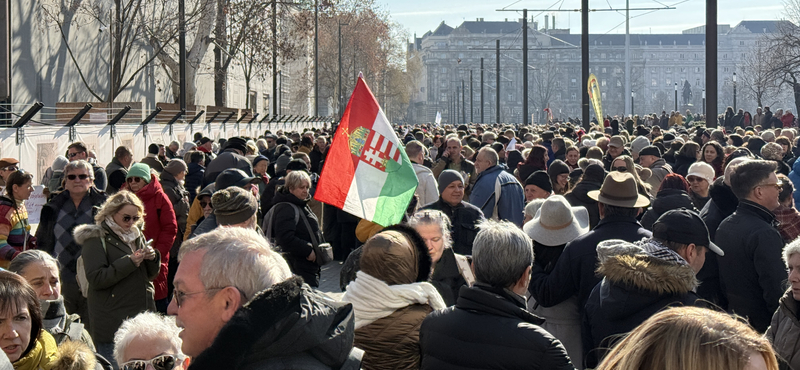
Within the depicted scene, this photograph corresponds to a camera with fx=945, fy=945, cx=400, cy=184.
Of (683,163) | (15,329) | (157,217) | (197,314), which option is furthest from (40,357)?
(683,163)

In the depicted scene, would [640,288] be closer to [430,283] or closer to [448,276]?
[430,283]

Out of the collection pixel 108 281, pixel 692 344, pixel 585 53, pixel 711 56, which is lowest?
pixel 108 281

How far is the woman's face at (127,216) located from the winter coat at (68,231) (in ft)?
2.43

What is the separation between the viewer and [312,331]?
2.50 metres

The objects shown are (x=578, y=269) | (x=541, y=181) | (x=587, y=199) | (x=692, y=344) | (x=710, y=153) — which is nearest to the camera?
(x=692, y=344)

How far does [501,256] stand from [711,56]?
13.9 meters

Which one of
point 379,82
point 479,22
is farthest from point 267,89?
point 479,22

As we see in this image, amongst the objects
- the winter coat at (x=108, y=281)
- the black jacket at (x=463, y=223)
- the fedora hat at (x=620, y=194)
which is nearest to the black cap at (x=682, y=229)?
the fedora hat at (x=620, y=194)

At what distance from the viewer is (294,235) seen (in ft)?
24.1

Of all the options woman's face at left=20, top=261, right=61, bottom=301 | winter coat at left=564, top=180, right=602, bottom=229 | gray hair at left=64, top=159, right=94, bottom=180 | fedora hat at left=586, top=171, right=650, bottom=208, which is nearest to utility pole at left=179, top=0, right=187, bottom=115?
gray hair at left=64, top=159, right=94, bottom=180

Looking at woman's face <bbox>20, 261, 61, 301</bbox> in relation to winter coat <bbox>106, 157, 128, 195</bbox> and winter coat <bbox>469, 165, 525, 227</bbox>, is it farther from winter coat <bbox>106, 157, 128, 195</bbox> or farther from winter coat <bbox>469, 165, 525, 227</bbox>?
winter coat <bbox>106, 157, 128, 195</bbox>

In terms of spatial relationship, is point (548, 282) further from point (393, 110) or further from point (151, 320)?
point (393, 110)

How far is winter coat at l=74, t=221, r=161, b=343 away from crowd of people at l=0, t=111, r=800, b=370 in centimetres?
1

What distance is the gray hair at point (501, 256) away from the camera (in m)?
3.79
